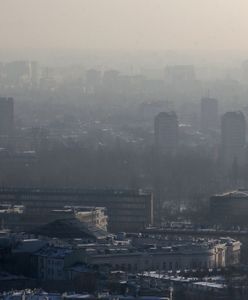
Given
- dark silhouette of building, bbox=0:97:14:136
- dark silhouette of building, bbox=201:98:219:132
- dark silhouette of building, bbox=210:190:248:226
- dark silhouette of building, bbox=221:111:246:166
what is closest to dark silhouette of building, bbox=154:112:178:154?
dark silhouette of building, bbox=221:111:246:166

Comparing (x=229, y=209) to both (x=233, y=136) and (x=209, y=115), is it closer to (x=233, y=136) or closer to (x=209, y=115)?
(x=233, y=136)

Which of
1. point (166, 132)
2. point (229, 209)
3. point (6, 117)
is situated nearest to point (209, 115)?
point (6, 117)

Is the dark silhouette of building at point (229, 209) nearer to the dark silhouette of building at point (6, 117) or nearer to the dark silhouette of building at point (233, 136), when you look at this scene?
the dark silhouette of building at point (233, 136)

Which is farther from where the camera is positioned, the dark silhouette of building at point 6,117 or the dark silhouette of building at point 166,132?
the dark silhouette of building at point 6,117

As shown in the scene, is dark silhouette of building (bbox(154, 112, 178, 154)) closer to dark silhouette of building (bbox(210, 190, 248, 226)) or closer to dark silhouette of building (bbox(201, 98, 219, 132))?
dark silhouette of building (bbox(201, 98, 219, 132))

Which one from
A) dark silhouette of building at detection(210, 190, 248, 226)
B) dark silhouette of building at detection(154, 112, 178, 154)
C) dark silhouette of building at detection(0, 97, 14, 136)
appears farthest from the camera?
dark silhouette of building at detection(0, 97, 14, 136)

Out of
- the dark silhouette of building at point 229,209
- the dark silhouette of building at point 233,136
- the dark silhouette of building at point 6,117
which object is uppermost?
the dark silhouette of building at point 6,117

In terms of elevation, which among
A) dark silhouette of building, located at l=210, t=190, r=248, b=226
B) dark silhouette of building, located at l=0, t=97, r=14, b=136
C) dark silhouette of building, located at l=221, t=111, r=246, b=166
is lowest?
dark silhouette of building, located at l=210, t=190, r=248, b=226

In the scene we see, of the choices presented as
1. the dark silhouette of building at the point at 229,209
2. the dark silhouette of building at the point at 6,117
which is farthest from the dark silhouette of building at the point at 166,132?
the dark silhouette of building at the point at 229,209
